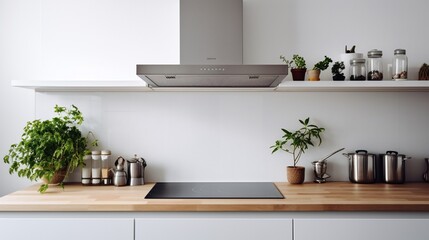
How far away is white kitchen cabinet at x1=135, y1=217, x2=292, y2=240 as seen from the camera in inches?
77.4

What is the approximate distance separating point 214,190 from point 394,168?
4.13 ft

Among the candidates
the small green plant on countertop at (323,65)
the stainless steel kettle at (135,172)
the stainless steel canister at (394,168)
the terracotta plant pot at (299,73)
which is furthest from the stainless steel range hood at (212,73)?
the stainless steel canister at (394,168)

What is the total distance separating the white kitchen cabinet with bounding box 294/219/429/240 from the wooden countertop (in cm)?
7

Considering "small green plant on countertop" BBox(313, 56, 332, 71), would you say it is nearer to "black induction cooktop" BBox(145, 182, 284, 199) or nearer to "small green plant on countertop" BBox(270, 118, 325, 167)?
"small green plant on countertop" BBox(270, 118, 325, 167)

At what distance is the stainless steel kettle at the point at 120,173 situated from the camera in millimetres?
2451

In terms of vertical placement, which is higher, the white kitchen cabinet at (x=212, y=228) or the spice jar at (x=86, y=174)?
the spice jar at (x=86, y=174)

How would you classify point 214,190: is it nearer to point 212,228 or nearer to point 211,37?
point 212,228

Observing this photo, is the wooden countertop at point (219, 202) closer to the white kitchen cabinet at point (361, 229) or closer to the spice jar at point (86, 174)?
the white kitchen cabinet at point (361, 229)

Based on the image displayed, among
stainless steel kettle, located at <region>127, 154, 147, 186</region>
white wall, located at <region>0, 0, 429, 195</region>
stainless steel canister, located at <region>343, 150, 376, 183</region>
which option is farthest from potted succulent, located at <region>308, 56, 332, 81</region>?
stainless steel kettle, located at <region>127, 154, 147, 186</region>

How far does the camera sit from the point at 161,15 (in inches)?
105

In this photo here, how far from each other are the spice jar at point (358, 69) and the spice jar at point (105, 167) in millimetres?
1768

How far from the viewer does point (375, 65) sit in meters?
2.55

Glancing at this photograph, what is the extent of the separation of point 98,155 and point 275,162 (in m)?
1.26

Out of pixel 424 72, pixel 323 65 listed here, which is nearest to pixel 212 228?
pixel 323 65
